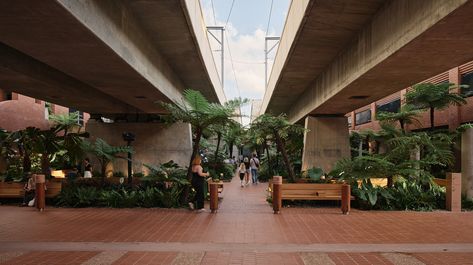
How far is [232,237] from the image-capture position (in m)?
8.23

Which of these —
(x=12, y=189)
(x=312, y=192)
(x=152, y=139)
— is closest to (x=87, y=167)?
(x=152, y=139)

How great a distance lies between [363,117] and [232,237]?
30.0 metres

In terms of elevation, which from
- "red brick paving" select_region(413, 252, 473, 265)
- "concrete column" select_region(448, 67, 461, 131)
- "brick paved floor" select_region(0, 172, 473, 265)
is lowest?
"brick paved floor" select_region(0, 172, 473, 265)

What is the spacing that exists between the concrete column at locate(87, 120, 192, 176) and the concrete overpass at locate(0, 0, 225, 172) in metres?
3.15

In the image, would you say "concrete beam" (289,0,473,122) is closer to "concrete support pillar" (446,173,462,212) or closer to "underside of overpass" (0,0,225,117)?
"concrete support pillar" (446,173,462,212)

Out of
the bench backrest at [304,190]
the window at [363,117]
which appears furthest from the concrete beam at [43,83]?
the window at [363,117]

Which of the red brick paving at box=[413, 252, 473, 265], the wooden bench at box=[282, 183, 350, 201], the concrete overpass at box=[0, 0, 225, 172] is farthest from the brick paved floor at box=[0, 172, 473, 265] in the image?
the concrete overpass at box=[0, 0, 225, 172]

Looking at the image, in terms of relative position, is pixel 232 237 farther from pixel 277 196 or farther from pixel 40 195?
pixel 40 195

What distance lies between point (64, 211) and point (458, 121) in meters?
17.5

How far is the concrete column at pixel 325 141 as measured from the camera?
893 inches

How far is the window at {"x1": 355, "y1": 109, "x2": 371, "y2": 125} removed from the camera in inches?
1361

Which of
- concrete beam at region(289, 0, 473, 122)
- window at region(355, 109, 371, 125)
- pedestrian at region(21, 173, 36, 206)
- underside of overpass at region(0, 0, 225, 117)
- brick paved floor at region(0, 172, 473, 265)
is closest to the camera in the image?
brick paved floor at region(0, 172, 473, 265)

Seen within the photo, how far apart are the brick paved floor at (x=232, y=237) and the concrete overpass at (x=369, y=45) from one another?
3627 millimetres

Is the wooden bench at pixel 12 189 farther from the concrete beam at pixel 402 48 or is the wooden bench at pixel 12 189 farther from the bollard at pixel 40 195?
the concrete beam at pixel 402 48
